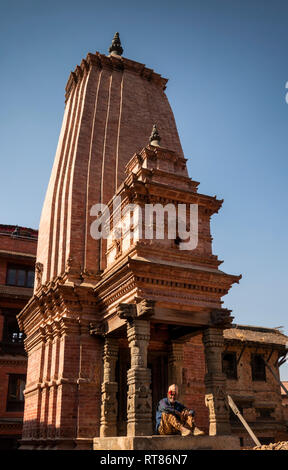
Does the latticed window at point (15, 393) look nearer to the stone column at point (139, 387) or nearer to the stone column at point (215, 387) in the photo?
the stone column at point (139, 387)

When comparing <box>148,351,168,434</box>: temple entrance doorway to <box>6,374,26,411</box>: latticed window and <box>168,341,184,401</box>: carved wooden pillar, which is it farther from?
<box>6,374,26,411</box>: latticed window

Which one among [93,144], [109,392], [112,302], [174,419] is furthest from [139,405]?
[93,144]

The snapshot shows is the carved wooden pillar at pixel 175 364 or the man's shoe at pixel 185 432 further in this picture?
the carved wooden pillar at pixel 175 364

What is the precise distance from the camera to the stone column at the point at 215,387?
44.3ft

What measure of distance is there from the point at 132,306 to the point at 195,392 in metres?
5.18

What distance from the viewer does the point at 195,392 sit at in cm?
1673

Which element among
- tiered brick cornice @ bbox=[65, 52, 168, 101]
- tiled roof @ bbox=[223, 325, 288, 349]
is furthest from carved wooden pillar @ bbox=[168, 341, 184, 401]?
tiered brick cornice @ bbox=[65, 52, 168, 101]

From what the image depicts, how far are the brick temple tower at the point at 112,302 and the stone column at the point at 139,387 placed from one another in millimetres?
30

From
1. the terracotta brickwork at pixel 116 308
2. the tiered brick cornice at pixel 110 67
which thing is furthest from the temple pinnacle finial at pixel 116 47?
the terracotta brickwork at pixel 116 308

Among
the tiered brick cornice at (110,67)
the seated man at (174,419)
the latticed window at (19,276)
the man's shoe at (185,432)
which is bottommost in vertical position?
the man's shoe at (185,432)

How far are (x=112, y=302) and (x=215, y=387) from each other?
4.40 meters

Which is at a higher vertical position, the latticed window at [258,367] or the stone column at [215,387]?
the latticed window at [258,367]
